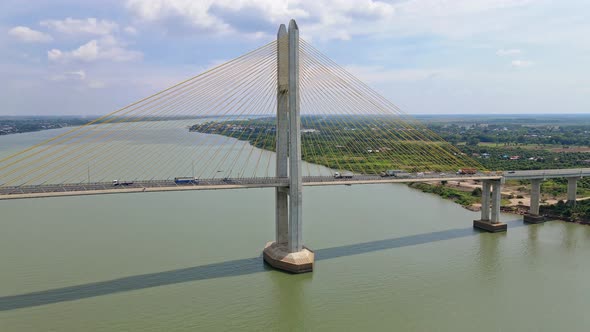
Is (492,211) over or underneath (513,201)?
over

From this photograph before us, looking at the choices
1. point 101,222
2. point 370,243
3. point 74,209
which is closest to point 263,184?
point 370,243

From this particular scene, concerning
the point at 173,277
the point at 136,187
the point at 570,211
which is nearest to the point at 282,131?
the point at 136,187

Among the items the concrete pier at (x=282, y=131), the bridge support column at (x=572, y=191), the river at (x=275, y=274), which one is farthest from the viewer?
the bridge support column at (x=572, y=191)

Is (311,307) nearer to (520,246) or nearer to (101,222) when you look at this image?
(520,246)

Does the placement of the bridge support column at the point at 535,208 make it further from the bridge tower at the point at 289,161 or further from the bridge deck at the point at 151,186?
the bridge tower at the point at 289,161

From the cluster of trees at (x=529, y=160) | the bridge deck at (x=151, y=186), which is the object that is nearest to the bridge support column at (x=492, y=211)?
the bridge deck at (x=151, y=186)

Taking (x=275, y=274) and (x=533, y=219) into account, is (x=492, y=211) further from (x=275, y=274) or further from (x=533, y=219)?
(x=275, y=274)
